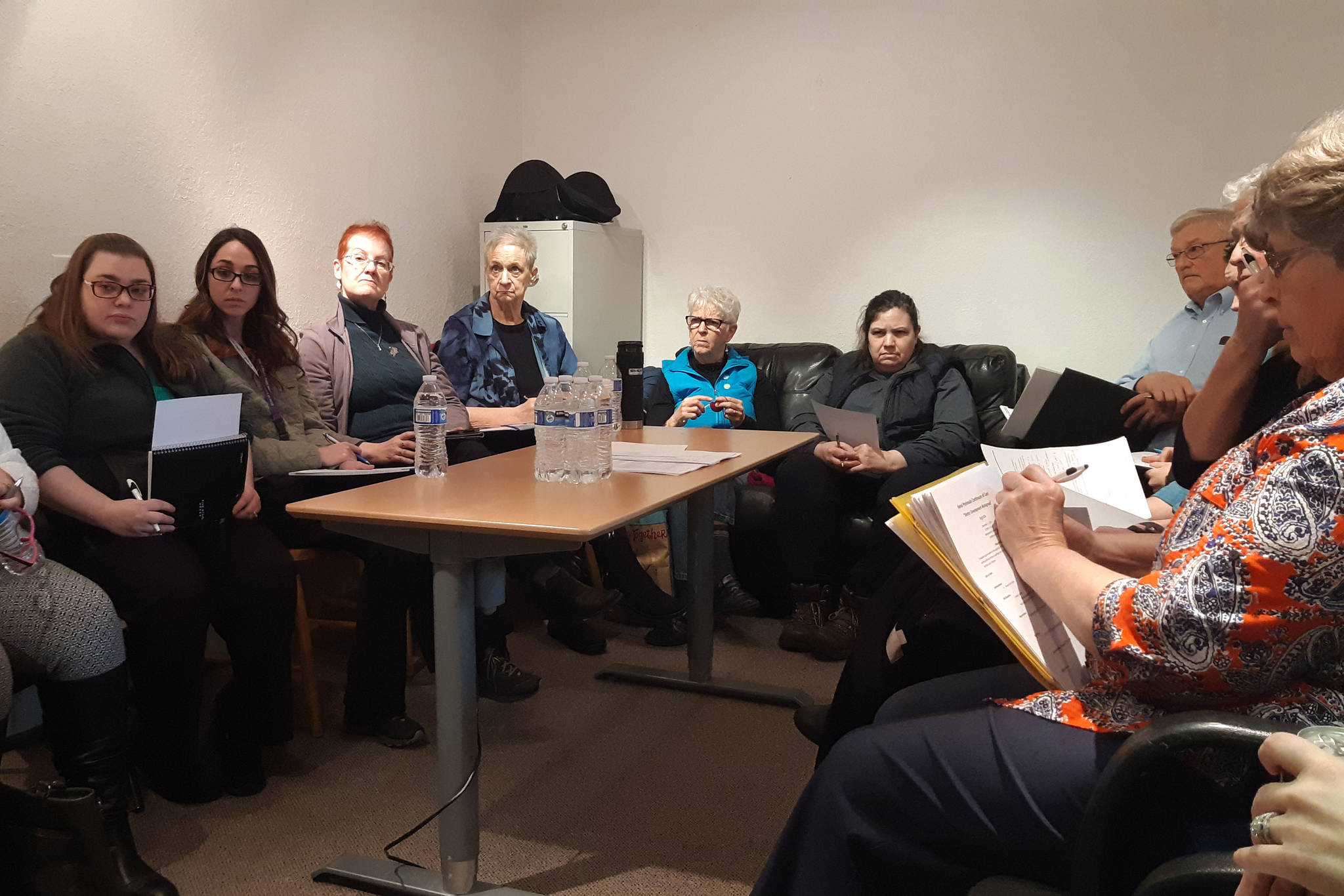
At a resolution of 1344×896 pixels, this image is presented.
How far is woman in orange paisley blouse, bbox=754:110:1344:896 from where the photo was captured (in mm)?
861

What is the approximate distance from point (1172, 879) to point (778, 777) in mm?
1481

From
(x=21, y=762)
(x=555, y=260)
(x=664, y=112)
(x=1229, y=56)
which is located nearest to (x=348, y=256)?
(x=555, y=260)

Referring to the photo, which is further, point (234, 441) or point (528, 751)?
point (528, 751)

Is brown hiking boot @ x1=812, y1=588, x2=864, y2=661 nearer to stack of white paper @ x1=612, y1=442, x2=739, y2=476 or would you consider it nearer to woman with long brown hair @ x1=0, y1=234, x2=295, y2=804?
stack of white paper @ x1=612, y1=442, x2=739, y2=476

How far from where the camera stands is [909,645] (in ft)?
4.97

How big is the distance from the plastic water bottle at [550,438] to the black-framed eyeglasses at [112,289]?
3.21 feet

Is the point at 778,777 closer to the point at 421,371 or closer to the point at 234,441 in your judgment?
the point at 234,441

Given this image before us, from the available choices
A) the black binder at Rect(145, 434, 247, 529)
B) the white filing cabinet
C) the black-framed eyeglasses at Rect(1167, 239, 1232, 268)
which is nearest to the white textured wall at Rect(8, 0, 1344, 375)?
the white filing cabinet

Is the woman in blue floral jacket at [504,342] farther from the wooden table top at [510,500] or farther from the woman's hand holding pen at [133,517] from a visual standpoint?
the woman's hand holding pen at [133,517]

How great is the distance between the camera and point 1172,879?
83 centimetres

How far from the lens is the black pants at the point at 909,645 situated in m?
1.48

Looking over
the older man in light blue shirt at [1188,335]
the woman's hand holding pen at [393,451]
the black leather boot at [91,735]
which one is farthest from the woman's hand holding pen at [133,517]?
the older man in light blue shirt at [1188,335]

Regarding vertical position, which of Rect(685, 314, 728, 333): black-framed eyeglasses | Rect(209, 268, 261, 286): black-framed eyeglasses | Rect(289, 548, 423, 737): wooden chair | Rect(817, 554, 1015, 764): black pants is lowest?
Rect(289, 548, 423, 737): wooden chair

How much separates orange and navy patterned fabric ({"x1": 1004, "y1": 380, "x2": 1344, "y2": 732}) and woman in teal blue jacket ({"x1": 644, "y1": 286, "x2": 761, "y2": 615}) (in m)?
2.55
